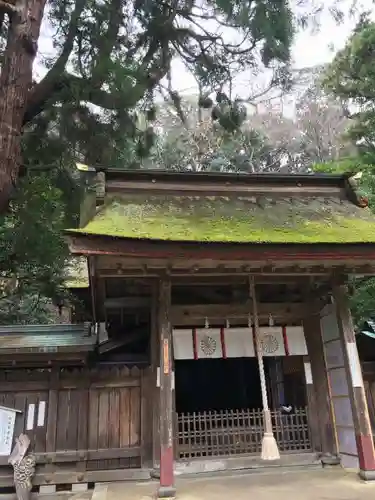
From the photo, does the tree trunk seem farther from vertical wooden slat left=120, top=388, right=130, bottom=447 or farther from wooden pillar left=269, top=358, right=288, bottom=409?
wooden pillar left=269, top=358, right=288, bottom=409

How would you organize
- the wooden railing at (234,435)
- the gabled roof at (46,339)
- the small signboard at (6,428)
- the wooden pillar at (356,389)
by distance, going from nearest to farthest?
the wooden pillar at (356,389) < the wooden railing at (234,435) < the small signboard at (6,428) < the gabled roof at (46,339)

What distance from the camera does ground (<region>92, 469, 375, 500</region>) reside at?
5.30 m

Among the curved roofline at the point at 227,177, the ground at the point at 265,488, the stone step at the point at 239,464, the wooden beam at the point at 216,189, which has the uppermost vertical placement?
the curved roofline at the point at 227,177

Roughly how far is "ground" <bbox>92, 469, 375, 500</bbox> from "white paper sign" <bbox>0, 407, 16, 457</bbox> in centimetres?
171

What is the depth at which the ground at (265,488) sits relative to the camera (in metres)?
5.30

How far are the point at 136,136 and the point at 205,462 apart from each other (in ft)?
21.8

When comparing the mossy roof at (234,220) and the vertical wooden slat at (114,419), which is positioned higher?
the mossy roof at (234,220)

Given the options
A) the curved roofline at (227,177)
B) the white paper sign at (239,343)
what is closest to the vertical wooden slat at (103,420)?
the white paper sign at (239,343)

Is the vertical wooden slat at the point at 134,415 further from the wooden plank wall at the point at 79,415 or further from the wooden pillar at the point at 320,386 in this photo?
the wooden pillar at the point at 320,386

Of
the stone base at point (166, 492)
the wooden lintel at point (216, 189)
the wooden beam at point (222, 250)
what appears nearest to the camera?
the wooden beam at point (222, 250)

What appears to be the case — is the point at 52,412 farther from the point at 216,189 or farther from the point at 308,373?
the point at 216,189

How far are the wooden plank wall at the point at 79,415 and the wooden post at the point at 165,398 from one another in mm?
1640

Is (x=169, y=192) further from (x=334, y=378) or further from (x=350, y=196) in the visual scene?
(x=334, y=378)

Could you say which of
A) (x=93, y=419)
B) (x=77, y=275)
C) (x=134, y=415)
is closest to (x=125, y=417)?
(x=134, y=415)
